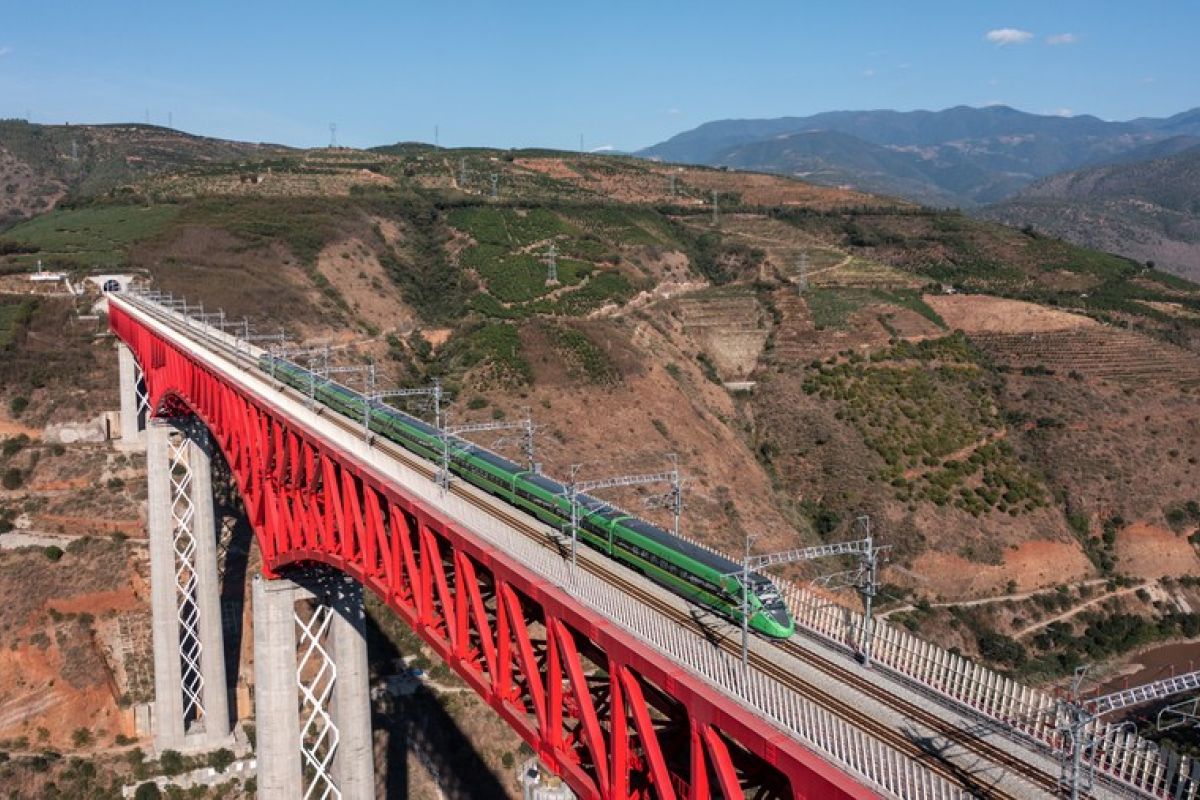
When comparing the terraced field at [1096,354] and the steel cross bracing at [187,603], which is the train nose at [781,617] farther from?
the terraced field at [1096,354]

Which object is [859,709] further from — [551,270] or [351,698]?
[551,270]

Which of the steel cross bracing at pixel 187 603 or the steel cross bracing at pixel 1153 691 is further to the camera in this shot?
the steel cross bracing at pixel 187 603

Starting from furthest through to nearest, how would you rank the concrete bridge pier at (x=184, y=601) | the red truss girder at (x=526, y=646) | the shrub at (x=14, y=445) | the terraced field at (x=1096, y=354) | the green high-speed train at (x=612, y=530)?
the terraced field at (x=1096, y=354) < the shrub at (x=14, y=445) < the concrete bridge pier at (x=184, y=601) < the green high-speed train at (x=612, y=530) < the red truss girder at (x=526, y=646)

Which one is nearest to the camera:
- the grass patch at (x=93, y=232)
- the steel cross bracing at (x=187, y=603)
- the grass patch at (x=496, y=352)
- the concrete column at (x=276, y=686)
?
the concrete column at (x=276, y=686)

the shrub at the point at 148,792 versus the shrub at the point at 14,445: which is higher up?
the shrub at the point at 14,445

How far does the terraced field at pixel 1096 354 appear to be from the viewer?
68688 mm

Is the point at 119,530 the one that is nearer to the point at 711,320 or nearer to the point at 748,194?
the point at 711,320

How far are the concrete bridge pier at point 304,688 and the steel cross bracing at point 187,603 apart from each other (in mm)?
14792

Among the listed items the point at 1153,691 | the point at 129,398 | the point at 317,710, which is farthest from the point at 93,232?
the point at 1153,691

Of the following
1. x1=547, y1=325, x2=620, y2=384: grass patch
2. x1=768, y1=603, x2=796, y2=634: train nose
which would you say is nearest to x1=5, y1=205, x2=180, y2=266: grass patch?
x1=547, y1=325, x2=620, y2=384: grass patch

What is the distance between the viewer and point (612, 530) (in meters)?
19.0

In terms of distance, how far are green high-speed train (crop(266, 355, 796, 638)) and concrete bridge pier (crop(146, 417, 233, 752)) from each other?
37.1 ft

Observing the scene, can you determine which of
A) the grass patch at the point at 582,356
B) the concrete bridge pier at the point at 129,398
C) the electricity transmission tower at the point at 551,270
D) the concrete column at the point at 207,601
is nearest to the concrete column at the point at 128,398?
the concrete bridge pier at the point at 129,398

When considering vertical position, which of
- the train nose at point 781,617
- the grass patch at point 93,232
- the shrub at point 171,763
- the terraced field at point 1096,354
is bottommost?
the shrub at point 171,763
